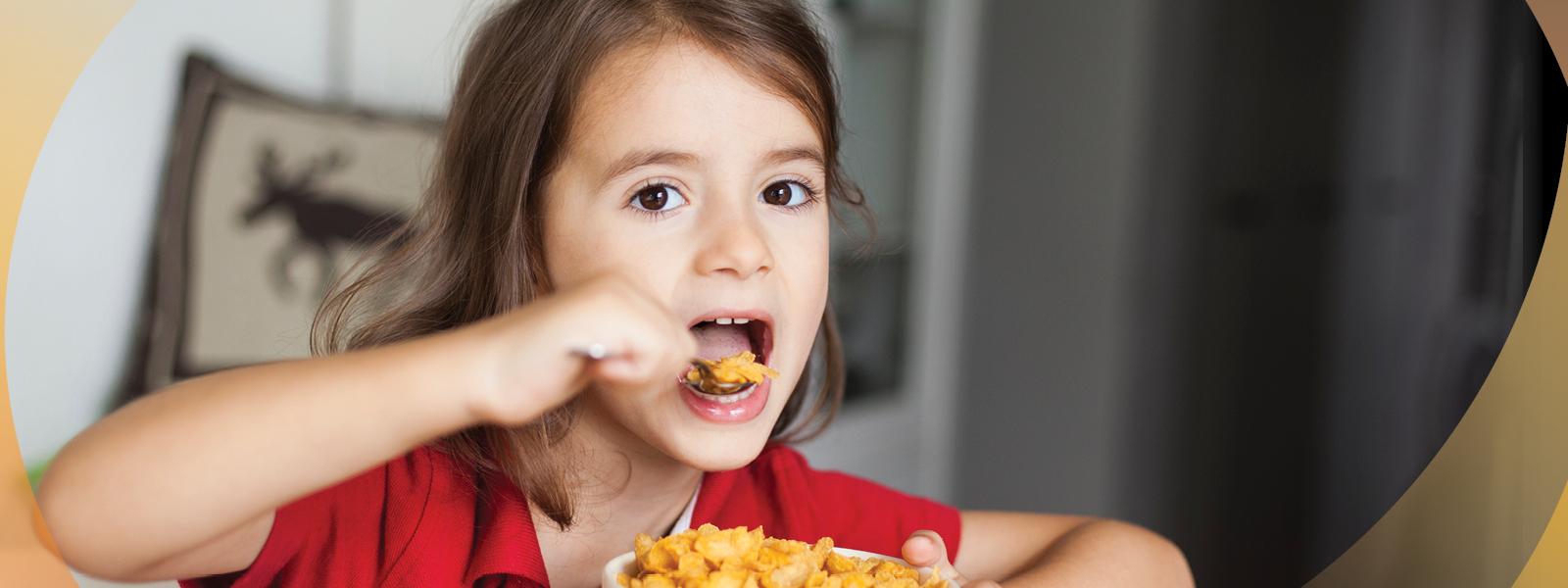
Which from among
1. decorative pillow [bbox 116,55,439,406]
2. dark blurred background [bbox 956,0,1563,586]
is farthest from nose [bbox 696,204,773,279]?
dark blurred background [bbox 956,0,1563,586]

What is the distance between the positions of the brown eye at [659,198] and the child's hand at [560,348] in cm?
26

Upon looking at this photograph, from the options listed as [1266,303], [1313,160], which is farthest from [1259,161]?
[1266,303]

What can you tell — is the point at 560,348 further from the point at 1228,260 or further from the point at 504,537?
the point at 1228,260

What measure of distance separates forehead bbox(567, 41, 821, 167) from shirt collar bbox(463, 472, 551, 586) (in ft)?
0.82

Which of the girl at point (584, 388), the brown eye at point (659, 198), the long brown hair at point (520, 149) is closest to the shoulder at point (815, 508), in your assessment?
the girl at point (584, 388)

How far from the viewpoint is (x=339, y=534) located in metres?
0.79

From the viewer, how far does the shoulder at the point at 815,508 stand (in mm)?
961

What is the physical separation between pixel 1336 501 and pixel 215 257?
170 centimetres

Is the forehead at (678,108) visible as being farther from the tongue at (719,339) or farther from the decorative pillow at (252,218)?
the decorative pillow at (252,218)

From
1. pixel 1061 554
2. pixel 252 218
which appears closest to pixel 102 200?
pixel 252 218

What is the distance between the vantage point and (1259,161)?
232 centimetres

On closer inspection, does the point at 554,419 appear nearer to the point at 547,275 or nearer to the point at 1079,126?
the point at 547,275

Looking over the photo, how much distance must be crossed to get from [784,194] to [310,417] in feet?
1.31

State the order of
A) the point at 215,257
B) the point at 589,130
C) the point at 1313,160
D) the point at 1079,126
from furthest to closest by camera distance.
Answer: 1. the point at 1079,126
2. the point at 1313,160
3. the point at 215,257
4. the point at 589,130
